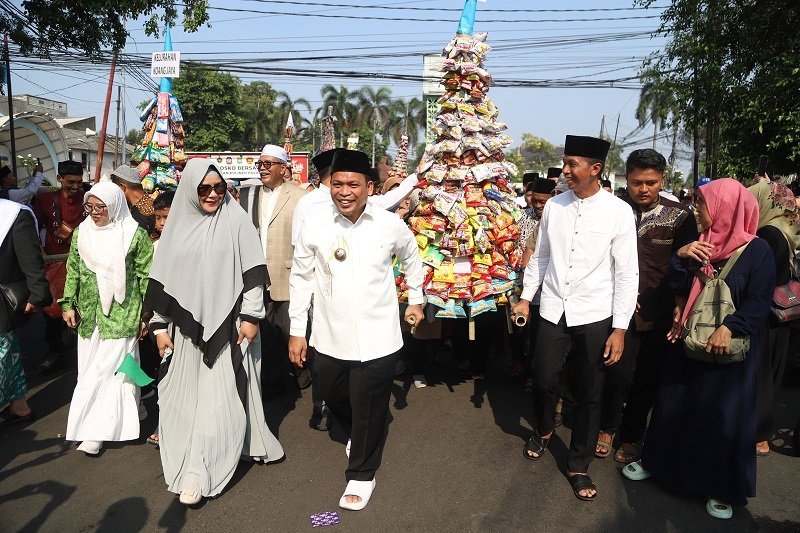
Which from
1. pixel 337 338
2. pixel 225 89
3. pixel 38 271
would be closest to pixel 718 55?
pixel 337 338

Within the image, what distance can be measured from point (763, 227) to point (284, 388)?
411 centimetres

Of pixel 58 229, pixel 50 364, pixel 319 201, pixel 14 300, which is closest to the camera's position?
pixel 14 300

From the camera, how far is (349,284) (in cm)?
348

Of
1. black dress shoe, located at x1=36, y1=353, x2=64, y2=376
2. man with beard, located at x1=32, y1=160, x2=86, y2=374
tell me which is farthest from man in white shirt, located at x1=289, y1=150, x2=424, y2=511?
black dress shoe, located at x1=36, y1=353, x2=64, y2=376

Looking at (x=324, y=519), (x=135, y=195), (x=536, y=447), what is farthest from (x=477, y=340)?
(x=135, y=195)

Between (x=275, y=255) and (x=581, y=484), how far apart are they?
314 centimetres

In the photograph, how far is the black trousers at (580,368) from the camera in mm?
3730

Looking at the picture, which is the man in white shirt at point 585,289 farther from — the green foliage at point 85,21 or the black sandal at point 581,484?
the green foliage at point 85,21

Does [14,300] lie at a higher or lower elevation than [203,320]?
lower

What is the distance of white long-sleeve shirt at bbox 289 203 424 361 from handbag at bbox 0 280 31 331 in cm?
242

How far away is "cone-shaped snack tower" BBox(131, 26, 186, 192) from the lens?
8.93 meters

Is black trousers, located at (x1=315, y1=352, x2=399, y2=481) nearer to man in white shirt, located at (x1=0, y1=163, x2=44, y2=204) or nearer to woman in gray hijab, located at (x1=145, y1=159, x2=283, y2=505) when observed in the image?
woman in gray hijab, located at (x1=145, y1=159, x2=283, y2=505)

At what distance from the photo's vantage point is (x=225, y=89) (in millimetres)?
50531

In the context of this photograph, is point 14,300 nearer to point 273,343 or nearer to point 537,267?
point 273,343
